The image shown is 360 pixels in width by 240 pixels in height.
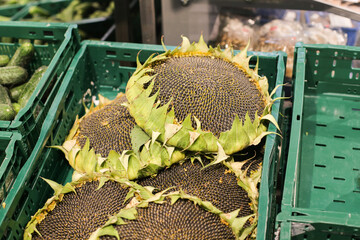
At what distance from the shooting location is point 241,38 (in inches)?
96.0

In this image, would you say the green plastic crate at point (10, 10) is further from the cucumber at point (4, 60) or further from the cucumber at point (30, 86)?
the cucumber at point (30, 86)

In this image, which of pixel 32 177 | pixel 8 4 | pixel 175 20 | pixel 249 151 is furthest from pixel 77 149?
pixel 8 4

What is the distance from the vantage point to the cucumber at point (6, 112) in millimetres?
1662

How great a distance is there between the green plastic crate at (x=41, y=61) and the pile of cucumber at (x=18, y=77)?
2.3 inches

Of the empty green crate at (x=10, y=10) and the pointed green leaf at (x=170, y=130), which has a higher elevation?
the empty green crate at (x=10, y=10)

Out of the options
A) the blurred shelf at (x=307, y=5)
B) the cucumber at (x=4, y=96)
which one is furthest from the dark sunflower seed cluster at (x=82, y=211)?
the blurred shelf at (x=307, y=5)

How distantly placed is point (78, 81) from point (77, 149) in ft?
1.54

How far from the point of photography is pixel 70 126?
169 centimetres

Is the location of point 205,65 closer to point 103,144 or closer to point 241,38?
point 103,144

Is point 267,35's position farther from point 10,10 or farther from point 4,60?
point 10,10

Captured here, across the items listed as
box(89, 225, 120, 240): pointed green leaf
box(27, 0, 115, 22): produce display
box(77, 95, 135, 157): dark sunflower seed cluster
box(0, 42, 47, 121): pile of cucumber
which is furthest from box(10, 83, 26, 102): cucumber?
box(27, 0, 115, 22): produce display

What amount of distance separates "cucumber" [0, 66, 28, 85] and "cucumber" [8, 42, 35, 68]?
1.6 inches

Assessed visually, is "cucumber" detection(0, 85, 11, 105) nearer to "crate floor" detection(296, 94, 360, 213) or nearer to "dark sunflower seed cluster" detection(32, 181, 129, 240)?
"dark sunflower seed cluster" detection(32, 181, 129, 240)

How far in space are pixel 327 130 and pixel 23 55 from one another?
134 centimetres
